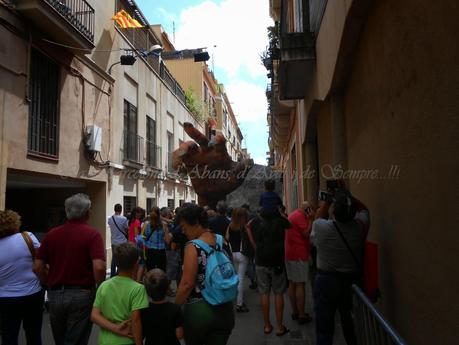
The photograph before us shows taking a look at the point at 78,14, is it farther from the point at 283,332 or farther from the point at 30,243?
the point at 283,332

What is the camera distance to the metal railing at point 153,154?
18141 millimetres

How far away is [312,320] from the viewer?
19.1 ft

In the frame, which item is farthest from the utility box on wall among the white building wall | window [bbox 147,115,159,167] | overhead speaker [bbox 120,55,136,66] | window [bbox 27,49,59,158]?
window [bbox 147,115,159,167]

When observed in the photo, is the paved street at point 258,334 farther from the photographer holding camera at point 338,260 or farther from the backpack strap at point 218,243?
the backpack strap at point 218,243

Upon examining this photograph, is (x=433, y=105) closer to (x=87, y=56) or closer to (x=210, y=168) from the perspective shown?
(x=210, y=168)

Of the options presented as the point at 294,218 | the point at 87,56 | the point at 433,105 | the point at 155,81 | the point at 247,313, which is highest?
the point at 155,81

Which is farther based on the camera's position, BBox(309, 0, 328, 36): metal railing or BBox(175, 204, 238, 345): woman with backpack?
BBox(309, 0, 328, 36): metal railing

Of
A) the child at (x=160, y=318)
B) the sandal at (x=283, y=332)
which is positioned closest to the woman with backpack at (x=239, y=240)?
the sandal at (x=283, y=332)

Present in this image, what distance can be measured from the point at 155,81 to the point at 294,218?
14928 millimetres

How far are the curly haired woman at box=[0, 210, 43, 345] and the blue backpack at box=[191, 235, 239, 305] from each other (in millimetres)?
1932

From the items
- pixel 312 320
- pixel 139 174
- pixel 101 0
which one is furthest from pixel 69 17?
pixel 312 320

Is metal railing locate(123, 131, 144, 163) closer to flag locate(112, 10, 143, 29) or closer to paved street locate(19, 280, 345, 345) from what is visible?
flag locate(112, 10, 143, 29)

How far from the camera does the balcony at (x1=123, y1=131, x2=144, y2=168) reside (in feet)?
49.4

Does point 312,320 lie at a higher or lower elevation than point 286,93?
lower
